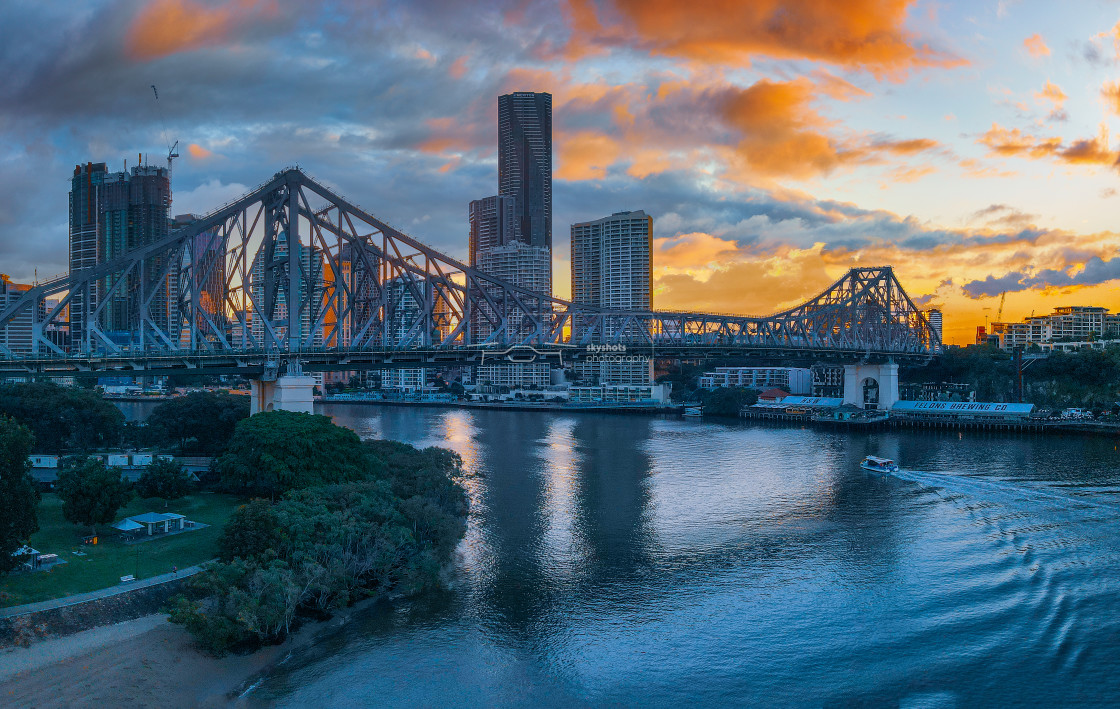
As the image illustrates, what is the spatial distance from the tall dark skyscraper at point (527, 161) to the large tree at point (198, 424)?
139 metres

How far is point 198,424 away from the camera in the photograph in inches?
1423

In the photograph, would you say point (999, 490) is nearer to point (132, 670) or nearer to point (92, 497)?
point (132, 670)

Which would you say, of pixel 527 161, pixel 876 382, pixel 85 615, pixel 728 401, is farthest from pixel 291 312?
pixel 527 161

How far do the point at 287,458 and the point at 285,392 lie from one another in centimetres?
975

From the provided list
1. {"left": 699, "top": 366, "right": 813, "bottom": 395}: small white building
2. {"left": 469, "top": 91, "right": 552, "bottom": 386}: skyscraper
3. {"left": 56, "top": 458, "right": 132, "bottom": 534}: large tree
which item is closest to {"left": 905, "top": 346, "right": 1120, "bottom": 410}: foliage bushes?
{"left": 699, "top": 366, "right": 813, "bottom": 395}: small white building

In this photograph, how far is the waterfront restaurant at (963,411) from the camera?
5812 centimetres

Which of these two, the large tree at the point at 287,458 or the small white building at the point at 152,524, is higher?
the large tree at the point at 287,458

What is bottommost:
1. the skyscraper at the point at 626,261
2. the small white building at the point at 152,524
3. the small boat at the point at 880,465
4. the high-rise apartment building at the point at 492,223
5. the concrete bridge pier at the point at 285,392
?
the small boat at the point at 880,465

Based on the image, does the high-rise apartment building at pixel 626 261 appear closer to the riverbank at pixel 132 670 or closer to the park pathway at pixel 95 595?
the park pathway at pixel 95 595

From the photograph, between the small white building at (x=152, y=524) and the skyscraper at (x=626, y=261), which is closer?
the small white building at (x=152, y=524)

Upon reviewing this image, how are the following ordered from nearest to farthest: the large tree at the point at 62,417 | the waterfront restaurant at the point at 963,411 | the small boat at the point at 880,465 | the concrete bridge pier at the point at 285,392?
the concrete bridge pier at the point at 285,392
the large tree at the point at 62,417
the small boat at the point at 880,465
the waterfront restaurant at the point at 963,411

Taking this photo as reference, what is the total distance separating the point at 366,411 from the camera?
285 ft

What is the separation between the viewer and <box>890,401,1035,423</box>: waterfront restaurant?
58125 millimetres

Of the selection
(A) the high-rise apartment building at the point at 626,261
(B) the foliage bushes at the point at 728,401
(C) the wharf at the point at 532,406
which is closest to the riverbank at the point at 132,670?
(B) the foliage bushes at the point at 728,401
